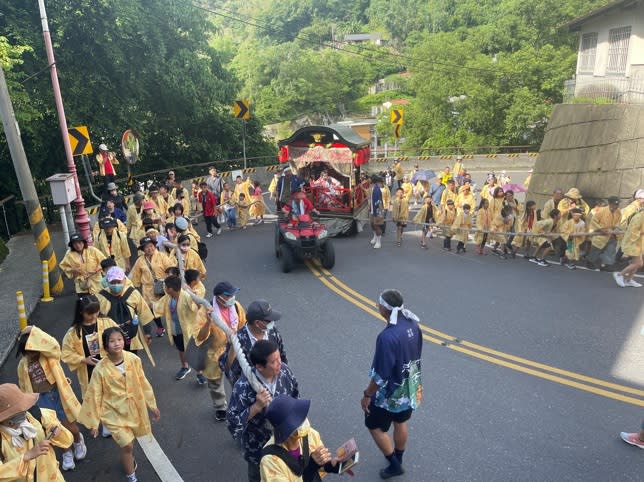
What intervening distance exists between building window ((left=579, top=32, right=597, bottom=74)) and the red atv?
58.0 ft

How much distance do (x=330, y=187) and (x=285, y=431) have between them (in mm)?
12466

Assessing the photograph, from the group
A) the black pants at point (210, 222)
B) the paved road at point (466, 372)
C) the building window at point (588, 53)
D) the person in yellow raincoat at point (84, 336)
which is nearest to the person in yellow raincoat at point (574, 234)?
the paved road at point (466, 372)

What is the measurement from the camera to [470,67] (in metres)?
40.8

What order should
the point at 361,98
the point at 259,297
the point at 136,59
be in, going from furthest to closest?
the point at 361,98 → the point at 136,59 → the point at 259,297

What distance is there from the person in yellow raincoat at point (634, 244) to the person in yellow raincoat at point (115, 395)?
9206mm

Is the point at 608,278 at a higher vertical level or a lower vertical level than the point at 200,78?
lower

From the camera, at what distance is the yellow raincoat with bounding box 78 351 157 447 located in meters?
4.91

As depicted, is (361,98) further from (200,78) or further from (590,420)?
(590,420)

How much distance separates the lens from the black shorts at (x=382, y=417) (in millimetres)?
4902

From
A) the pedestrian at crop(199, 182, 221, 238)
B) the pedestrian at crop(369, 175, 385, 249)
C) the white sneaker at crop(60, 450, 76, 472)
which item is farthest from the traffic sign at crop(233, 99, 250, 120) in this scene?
the white sneaker at crop(60, 450, 76, 472)

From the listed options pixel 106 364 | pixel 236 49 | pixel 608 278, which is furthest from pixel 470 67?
pixel 236 49

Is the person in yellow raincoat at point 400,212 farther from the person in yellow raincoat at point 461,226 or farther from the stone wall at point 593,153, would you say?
the stone wall at point 593,153

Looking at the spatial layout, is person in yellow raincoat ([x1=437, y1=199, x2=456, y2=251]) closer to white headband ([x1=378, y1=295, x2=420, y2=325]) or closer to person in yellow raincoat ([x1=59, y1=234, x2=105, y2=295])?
person in yellow raincoat ([x1=59, y1=234, x2=105, y2=295])

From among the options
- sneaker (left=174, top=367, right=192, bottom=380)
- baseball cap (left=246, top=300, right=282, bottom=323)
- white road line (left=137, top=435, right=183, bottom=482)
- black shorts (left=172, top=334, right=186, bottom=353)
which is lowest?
sneaker (left=174, top=367, right=192, bottom=380)
